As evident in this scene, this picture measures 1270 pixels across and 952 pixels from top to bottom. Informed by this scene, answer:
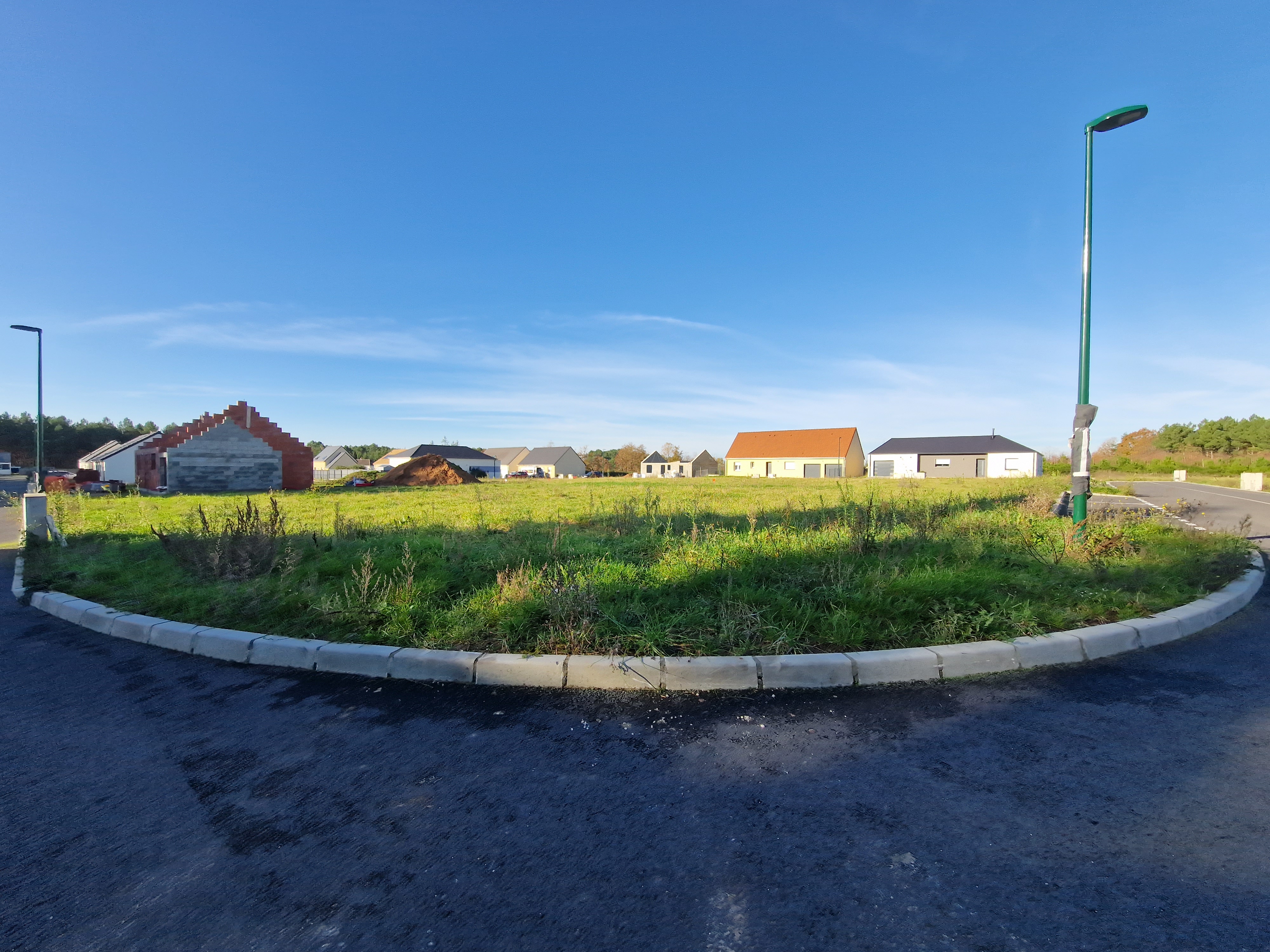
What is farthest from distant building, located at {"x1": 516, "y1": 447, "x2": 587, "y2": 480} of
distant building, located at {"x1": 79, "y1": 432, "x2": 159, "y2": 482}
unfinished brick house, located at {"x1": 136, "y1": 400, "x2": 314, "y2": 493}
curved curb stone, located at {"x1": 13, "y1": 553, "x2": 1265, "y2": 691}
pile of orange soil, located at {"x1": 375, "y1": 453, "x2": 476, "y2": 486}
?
curved curb stone, located at {"x1": 13, "y1": 553, "x2": 1265, "y2": 691}

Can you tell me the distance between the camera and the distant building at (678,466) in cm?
8894

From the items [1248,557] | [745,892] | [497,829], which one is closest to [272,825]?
[497,829]

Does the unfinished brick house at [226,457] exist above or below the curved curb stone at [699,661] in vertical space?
above

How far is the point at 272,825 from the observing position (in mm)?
2510

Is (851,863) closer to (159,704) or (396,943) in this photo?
(396,943)

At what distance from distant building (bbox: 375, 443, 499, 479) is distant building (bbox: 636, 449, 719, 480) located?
2264 cm

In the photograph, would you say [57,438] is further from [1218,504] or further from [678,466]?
[1218,504]

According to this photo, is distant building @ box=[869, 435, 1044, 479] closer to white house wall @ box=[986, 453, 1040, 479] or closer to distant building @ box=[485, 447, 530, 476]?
white house wall @ box=[986, 453, 1040, 479]

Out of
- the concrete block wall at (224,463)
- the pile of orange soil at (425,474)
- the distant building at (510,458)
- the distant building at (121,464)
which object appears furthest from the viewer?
the distant building at (510,458)

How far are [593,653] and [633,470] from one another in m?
93.7

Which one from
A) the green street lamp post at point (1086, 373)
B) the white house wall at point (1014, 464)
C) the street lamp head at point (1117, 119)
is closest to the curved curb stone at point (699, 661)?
the green street lamp post at point (1086, 373)

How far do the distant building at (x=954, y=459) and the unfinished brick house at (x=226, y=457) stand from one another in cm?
4839

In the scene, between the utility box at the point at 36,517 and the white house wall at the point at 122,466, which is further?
the white house wall at the point at 122,466

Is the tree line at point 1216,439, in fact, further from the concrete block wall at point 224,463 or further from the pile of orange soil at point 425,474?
the concrete block wall at point 224,463
